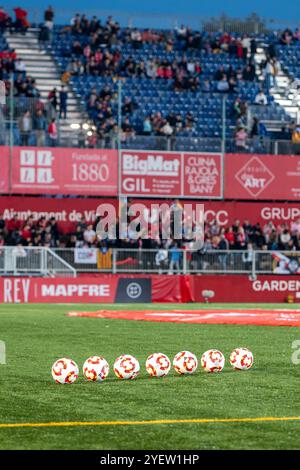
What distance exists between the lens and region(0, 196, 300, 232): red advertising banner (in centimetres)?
4278

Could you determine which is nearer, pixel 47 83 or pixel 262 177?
pixel 262 177

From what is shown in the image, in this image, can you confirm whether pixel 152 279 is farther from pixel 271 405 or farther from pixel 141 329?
pixel 271 405

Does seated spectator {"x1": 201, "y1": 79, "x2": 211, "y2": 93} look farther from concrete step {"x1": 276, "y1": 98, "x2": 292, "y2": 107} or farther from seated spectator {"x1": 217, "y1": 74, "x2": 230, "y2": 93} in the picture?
concrete step {"x1": 276, "y1": 98, "x2": 292, "y2": 107}

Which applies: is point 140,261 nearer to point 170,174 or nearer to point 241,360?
point 170,174

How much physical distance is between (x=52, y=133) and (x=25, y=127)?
109 cm

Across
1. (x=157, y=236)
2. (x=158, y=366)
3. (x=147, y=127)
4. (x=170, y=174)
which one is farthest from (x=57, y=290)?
(x=158, y=366)

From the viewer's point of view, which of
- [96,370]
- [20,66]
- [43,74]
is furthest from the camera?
[43,74]

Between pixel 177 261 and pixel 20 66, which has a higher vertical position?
pixel 20 66

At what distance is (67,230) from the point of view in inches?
1719

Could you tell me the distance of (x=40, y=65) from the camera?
4819cm

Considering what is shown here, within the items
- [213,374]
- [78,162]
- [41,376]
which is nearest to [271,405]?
[213,374]

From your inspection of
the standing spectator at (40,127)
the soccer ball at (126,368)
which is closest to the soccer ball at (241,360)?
the soccer ball at (126,368)

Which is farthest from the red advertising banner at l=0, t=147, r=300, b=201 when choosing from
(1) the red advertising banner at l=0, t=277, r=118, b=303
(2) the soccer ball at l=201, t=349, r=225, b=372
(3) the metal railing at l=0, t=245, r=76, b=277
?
(2) the soccer ball at l=201, t=349, r=225, b=372
